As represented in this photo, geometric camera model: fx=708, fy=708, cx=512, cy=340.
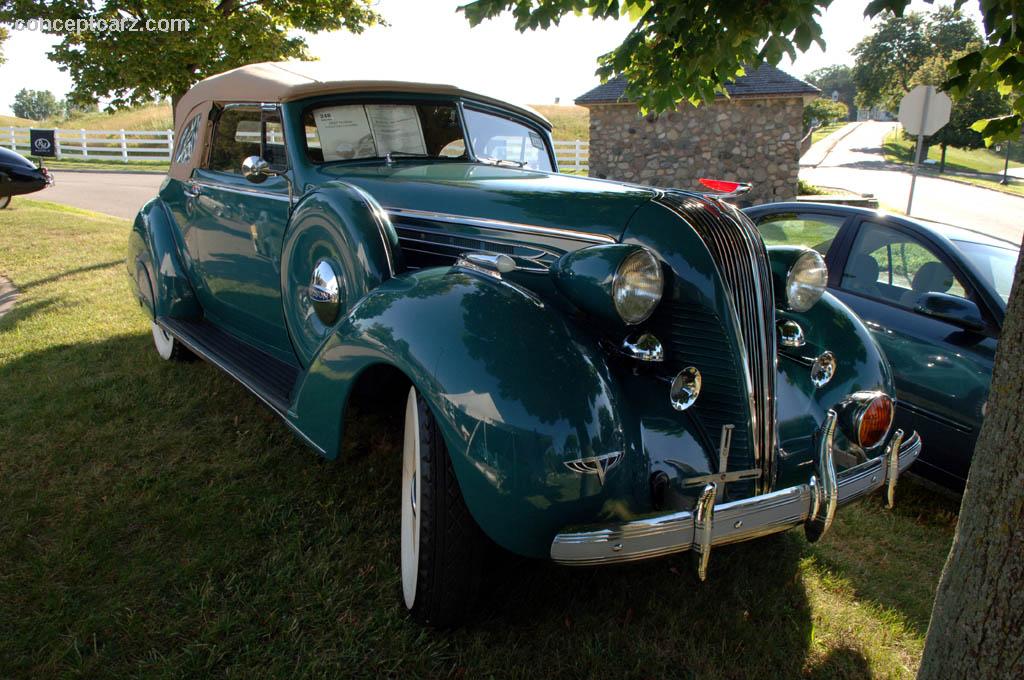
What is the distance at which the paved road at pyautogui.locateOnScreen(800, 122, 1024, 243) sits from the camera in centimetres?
1838

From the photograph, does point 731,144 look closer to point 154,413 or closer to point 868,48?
point 154,413

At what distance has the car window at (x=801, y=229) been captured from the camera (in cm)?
435

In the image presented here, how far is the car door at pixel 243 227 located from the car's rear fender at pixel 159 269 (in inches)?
4.7

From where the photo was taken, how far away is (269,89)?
3.52 m

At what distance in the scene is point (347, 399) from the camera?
2463mm

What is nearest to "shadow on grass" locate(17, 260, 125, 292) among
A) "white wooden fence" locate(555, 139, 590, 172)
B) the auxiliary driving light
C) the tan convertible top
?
the tan convertible top

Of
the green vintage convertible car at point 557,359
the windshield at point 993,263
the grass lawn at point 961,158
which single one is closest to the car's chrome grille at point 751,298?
the green vintage convertible car at point 557,359

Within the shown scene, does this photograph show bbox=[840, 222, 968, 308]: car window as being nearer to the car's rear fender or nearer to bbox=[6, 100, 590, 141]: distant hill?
the car's rear fender

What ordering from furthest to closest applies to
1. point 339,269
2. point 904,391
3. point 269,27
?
point 269,27
point 904,391
point 339,269

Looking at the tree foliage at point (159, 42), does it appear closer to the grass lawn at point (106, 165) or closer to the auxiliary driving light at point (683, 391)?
the auxiliary driving light at point (683, 391)

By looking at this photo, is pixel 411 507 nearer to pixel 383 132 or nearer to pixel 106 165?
pixel 383 132

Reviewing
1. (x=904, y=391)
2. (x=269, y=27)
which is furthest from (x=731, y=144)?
(x=904, y=391)

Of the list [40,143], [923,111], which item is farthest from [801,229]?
[40,143]

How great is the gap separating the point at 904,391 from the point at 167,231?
14.3 feet
